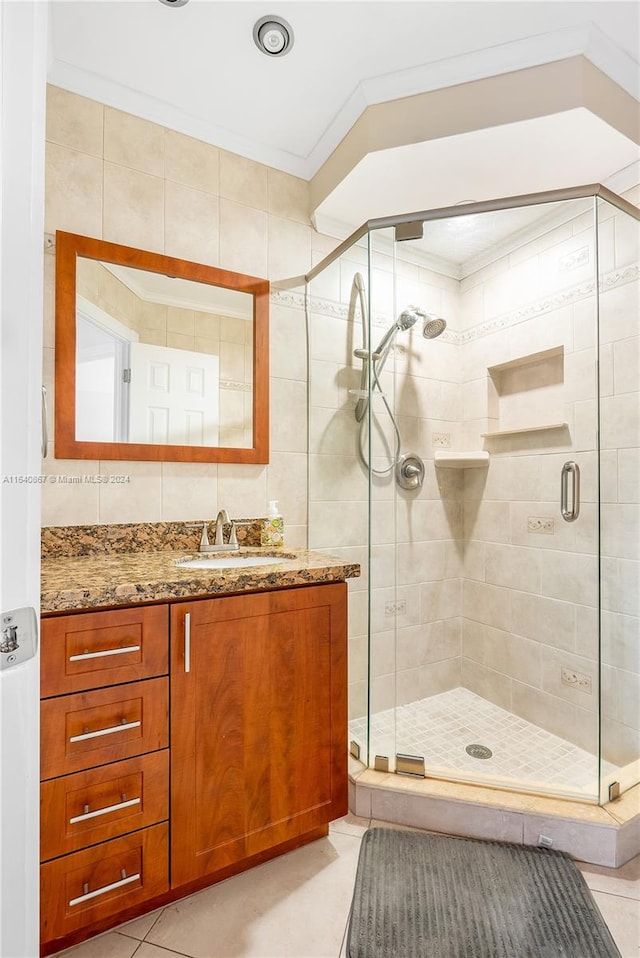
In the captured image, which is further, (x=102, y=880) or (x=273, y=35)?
(x=273, y=35)

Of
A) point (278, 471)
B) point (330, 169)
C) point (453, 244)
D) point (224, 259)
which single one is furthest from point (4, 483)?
point (330, 169)

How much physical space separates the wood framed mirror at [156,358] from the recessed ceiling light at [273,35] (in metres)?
0.73

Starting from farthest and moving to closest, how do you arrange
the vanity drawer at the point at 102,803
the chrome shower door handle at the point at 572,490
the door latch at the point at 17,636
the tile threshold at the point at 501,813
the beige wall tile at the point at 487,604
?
the beige wall tile at the point at 487,604, the chrome shower door handle at the point at 572,490, the tile threshold at the point at 501,813, the vanity drawer at the point at 102,803, the door latch at the point at 17,636

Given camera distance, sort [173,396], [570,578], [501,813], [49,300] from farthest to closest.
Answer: [173,396] < [570,578] < [49,300] < [501,813]

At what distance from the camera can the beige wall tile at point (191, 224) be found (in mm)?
A: 1859

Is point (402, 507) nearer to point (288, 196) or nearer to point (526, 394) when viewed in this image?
point (526, 394)

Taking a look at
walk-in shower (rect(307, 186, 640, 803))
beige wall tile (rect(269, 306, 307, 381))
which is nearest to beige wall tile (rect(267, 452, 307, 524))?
walk-in shower (rect(307, 186, 640, 803))

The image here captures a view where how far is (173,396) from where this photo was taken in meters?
1.84

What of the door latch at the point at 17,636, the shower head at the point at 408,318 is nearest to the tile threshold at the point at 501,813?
the door latch at the point at 17,636

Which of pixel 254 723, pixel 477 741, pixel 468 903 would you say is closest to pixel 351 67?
pixel 254 723

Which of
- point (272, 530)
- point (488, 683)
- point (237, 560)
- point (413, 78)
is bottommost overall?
point (488, 683)

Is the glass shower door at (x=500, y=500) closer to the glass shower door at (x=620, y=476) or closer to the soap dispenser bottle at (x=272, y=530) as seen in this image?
the glass shower door at (x=620, y=476)

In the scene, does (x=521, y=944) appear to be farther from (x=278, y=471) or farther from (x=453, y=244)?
(x=453, y=244)

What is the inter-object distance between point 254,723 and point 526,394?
1551mm
